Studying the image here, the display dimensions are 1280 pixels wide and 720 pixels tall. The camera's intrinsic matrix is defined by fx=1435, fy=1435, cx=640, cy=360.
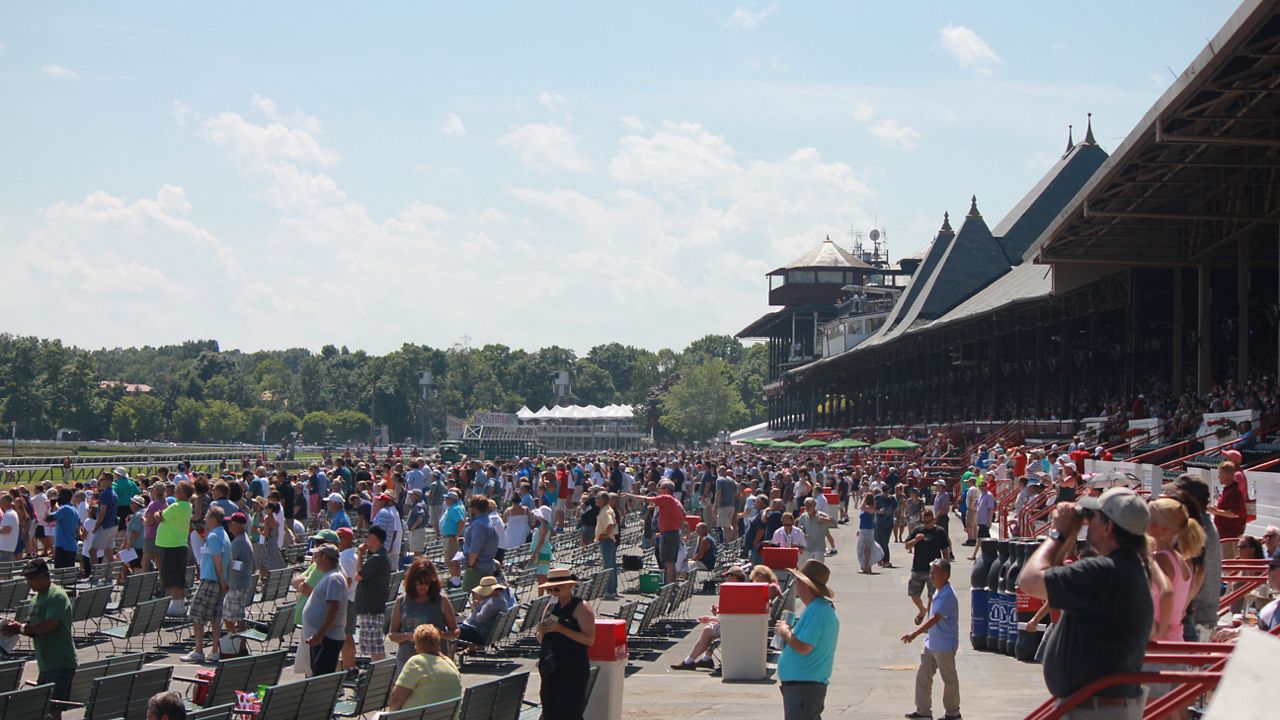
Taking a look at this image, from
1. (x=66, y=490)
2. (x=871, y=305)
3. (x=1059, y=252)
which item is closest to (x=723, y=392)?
(x=871, y=305)

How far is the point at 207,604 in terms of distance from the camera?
14.4 m

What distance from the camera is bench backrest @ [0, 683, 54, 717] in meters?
8.32

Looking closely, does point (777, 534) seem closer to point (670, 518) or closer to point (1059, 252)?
point (670, 518)

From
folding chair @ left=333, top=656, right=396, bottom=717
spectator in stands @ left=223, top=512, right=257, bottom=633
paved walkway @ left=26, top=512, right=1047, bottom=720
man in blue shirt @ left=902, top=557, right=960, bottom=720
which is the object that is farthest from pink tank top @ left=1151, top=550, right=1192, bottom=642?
spectator in stands @ left=223, top=512, right=257, bottom=633

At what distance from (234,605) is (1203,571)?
31.9 ft

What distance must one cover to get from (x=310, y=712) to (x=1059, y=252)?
31.6 m

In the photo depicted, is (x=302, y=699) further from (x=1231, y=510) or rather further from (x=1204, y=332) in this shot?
(x=1204, y=332)

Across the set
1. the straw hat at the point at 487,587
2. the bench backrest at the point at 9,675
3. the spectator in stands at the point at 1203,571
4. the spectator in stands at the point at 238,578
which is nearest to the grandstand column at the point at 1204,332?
the straw hat at the point at 487,587

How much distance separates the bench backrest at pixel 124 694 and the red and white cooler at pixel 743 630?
240 inches

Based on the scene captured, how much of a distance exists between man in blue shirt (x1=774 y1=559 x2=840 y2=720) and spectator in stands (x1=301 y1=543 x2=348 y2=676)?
421cm

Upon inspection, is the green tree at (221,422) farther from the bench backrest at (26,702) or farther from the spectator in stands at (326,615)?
the bench backrest at (26,702)

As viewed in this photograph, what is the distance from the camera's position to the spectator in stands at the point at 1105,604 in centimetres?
544

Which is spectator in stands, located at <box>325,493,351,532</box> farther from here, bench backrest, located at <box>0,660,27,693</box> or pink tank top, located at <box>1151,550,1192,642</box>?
pink tank top, located at <box>1151,550,1192,642</box>

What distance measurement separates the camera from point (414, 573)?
33.4 feet
